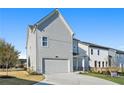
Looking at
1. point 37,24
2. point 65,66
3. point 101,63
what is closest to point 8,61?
point 37,24

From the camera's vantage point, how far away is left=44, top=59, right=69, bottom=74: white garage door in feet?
112

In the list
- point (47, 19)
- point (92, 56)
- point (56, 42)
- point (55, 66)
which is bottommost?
point (55, 66)

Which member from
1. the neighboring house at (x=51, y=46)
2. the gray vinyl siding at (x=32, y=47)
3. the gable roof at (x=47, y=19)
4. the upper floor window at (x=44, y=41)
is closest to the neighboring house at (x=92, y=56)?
the neighboring house at (x=51, y=46)

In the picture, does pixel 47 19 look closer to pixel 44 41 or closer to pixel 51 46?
pixel 44 41

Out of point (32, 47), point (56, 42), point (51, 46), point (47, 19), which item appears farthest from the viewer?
point (56, 42)

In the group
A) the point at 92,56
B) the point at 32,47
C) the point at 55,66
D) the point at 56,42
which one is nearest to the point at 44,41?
the point at 56,42

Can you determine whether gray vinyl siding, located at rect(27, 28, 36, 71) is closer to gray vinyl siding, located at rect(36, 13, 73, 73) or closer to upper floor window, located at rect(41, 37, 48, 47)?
gray vinyl siding, located at rect(36, 13, 73, 73)

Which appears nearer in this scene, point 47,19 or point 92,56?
point 47,19

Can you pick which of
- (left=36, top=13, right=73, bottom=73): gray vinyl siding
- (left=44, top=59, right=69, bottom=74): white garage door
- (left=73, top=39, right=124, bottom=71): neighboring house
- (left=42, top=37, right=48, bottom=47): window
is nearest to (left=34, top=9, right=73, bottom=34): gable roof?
(left=36, top=13, right=73, bottom=73): gray vinyl siding

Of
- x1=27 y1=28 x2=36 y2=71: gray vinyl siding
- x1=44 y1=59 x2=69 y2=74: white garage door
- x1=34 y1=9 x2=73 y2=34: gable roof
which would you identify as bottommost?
x1=44 y1=59 x2=69 y2=74: white garage door

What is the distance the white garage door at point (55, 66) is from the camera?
112 ft

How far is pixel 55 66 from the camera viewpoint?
35188 mm
